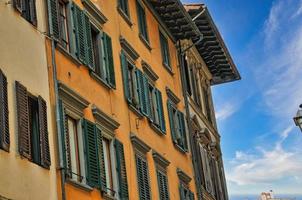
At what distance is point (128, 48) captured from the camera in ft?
66.4

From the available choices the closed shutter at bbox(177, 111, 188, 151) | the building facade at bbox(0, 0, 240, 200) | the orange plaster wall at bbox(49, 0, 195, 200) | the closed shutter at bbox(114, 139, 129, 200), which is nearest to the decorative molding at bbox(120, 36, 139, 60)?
the building facade at bbox(0, 0, 240, 200)

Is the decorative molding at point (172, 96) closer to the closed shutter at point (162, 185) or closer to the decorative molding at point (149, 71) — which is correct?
the decorative molding at point (149, 71)

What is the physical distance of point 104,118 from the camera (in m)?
16.7

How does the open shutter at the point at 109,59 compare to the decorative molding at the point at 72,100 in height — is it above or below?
above

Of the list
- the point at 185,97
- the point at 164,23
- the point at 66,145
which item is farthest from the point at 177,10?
the point at 66,145

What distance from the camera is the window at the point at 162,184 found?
20.6 metres

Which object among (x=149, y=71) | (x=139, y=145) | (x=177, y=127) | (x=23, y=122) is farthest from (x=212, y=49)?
(x=23, y=122)

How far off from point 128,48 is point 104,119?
13.2 feet

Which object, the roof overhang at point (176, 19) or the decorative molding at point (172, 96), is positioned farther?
the roof overhang at point (176, 19)

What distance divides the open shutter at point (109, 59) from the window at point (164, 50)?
611 centimetres

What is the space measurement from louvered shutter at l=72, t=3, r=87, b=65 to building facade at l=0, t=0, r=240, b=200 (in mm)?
29

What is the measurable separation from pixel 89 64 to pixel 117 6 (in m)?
4.09

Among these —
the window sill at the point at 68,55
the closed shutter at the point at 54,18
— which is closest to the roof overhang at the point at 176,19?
the window sill at the point at 68,55

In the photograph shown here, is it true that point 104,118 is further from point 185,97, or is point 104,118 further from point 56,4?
point 185,97
